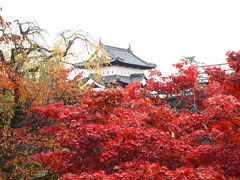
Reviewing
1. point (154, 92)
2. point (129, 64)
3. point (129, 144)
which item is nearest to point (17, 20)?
point (154, 92)

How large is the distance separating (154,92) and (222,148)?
583 cm

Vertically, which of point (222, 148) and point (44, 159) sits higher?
point (222, 148)

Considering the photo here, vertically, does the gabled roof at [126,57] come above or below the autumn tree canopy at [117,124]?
above

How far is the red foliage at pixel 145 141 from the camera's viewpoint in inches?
215

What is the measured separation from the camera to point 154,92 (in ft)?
37.5

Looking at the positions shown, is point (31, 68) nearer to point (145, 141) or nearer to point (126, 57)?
point (145, 141)

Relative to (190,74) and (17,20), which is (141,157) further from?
(17,20)

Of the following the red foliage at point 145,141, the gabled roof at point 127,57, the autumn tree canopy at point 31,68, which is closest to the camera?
the red foliage at point 145,141

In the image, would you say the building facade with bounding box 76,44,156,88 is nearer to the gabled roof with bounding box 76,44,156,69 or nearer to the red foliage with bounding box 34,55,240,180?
the gabled roof with bounding box 76,44,156,69

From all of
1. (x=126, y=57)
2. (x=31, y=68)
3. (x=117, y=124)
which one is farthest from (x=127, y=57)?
(x=117, y=124)

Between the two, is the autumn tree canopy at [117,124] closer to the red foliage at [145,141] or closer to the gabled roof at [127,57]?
the red foliage at [145,141]

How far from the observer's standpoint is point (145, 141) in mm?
5906

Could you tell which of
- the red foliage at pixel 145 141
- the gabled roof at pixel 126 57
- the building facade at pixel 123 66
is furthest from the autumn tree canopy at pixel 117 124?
the gabled roof at pixel 126 57

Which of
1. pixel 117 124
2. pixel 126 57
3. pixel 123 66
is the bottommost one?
pixel 117 124
